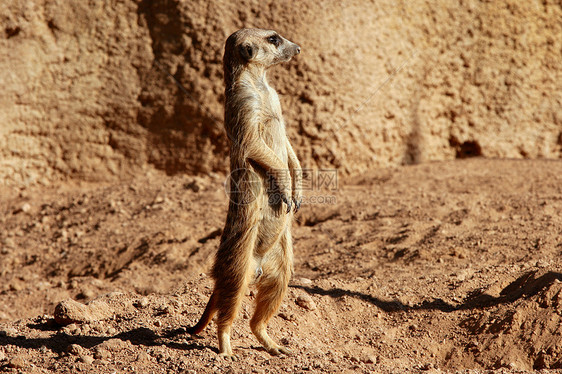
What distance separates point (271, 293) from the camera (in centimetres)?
287

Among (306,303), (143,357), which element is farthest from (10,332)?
(306,303)

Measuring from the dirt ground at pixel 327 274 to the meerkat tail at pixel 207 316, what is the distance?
0.18 ft

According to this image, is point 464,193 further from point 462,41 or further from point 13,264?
point 13,264

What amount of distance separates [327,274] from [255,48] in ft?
5.60

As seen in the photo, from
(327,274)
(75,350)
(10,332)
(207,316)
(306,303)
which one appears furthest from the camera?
(327,274)

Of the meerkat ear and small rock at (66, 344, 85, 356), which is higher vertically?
the meerkat ear

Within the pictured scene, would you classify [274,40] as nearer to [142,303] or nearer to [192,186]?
[142,303]

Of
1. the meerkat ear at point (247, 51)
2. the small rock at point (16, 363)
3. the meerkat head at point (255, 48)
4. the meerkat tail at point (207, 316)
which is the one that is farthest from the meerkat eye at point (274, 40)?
the small rock at point (16, 363)

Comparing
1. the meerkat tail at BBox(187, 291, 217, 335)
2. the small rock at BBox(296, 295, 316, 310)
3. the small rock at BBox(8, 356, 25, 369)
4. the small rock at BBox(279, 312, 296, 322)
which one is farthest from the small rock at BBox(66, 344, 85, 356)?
the small rock at BBox(296, 295, 316, 310)

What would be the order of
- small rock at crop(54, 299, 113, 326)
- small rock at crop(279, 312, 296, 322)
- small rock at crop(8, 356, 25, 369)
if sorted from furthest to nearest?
small rock at crop(279, 312, 296, 322), small rock at crop(54, 299, 113, 326), small rock at crop(8, 356, 25, 369)

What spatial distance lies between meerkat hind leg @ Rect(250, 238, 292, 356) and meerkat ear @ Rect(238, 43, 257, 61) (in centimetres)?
90

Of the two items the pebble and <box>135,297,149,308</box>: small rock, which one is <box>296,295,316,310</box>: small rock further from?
the pebble

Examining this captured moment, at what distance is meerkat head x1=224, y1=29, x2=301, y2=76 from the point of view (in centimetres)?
294

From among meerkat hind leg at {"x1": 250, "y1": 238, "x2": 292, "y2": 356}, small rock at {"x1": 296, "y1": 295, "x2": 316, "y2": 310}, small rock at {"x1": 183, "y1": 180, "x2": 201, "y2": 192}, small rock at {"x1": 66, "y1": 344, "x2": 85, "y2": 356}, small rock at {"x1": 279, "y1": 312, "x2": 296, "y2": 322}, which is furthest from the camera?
small rock at {"x1": 183, "y1": 180, "x2": 201, "y2": 192}
